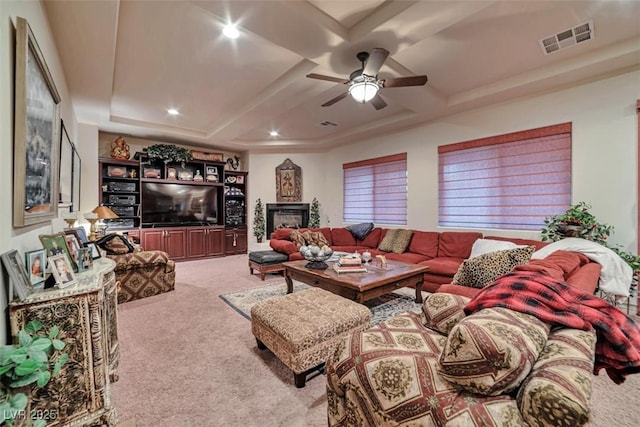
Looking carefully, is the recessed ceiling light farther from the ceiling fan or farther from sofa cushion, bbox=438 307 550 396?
sofa cushion, bbox=438 307 550 396

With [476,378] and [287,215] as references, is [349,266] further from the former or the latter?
[287,215]

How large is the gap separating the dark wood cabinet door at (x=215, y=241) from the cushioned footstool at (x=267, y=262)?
224 cm

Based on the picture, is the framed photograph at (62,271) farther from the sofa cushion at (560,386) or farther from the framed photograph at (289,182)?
the framed photograph at (289,182)

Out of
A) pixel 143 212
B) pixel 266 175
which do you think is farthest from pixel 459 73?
pixel 143 212

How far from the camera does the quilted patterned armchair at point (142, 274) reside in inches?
131

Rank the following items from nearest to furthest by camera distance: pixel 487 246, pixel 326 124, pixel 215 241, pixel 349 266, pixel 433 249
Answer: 1. pixel 349 266
2. pixel 487 246
3. pixel 433 249
4. pixel 326 124
5. pixel 215 241

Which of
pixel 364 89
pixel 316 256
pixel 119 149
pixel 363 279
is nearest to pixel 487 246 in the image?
pixel 363 279

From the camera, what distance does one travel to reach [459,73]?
10.5ft

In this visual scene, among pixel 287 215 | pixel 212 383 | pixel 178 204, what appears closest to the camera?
pixel 212 383

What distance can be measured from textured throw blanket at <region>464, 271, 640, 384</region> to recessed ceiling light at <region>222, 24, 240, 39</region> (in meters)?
2.75

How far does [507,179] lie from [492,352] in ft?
12.4

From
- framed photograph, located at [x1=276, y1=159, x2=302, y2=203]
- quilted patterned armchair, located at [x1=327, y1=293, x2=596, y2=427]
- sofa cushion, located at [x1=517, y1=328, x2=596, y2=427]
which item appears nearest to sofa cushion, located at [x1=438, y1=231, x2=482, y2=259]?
quilted patterned armchair, located at [x1=327, y1=293, x2=596, y2=427]

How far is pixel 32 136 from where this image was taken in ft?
4.60

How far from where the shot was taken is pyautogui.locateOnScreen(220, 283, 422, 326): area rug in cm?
294
